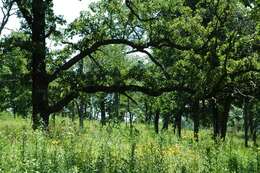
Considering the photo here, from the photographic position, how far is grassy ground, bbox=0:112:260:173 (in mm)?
9242

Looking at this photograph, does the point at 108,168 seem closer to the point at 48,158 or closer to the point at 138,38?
the point at 48,158

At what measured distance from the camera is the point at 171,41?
25.1 metres

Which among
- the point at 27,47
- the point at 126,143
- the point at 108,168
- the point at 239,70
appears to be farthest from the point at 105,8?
the point at 108,168

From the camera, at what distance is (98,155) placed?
11602 millimetres

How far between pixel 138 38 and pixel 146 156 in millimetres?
14488

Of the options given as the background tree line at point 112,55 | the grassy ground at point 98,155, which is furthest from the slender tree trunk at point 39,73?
the grassy ground at point 98,155

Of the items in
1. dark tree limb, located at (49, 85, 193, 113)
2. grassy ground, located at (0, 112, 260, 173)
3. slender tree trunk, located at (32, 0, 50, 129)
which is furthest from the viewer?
dark tree limb, located at (49, 85, 193, 113)

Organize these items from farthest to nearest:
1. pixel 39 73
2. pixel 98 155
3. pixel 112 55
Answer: pixel 112 55, pixel 39 73, pixel 98 155

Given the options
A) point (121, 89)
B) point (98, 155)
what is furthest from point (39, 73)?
point (98, 155)

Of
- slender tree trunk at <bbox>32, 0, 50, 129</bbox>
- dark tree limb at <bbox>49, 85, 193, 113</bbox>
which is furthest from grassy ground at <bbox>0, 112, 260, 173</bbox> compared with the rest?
dark tree limb at <bbox>49, 85, 193, 113</bbox>

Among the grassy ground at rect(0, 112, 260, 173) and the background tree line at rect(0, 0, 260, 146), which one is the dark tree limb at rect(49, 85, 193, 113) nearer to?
the background tree line at rect(0, 0, 260, 146)

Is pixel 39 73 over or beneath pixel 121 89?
over

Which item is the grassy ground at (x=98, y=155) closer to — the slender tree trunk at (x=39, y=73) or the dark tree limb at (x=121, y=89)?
the slender tree trunk at (x=39, y=73)

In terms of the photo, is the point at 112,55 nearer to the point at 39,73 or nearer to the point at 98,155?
the point at 39,73
